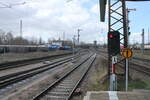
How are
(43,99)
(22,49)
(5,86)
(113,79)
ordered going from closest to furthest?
1. (43,99)
2. (113,79)
3. (5,86)
4. (22,49)

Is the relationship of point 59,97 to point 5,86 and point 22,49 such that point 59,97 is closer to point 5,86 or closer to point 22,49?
point 5,86

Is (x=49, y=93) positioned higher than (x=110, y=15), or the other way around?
(x=110, y=15)

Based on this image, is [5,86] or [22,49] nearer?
[5,86]

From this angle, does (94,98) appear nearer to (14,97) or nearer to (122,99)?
(122,99)

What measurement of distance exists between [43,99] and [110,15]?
11.5 m

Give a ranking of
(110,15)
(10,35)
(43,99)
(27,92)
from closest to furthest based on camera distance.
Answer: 1. (43,99)
2. (27,92)
3. (110,15)
4. (10,35)

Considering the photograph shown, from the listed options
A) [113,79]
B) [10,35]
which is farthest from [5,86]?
[10,35]

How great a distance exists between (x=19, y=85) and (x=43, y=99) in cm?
596

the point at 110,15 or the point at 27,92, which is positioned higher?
the point at 110,15

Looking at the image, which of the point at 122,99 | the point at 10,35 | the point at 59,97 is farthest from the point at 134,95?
the point at 10,35

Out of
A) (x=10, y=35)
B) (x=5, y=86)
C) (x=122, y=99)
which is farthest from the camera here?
(x=10, y=35)

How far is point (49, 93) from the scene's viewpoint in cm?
1681

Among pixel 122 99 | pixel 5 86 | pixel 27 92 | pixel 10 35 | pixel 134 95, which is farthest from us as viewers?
pixel 10 35

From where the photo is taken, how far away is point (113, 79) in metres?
16.1
